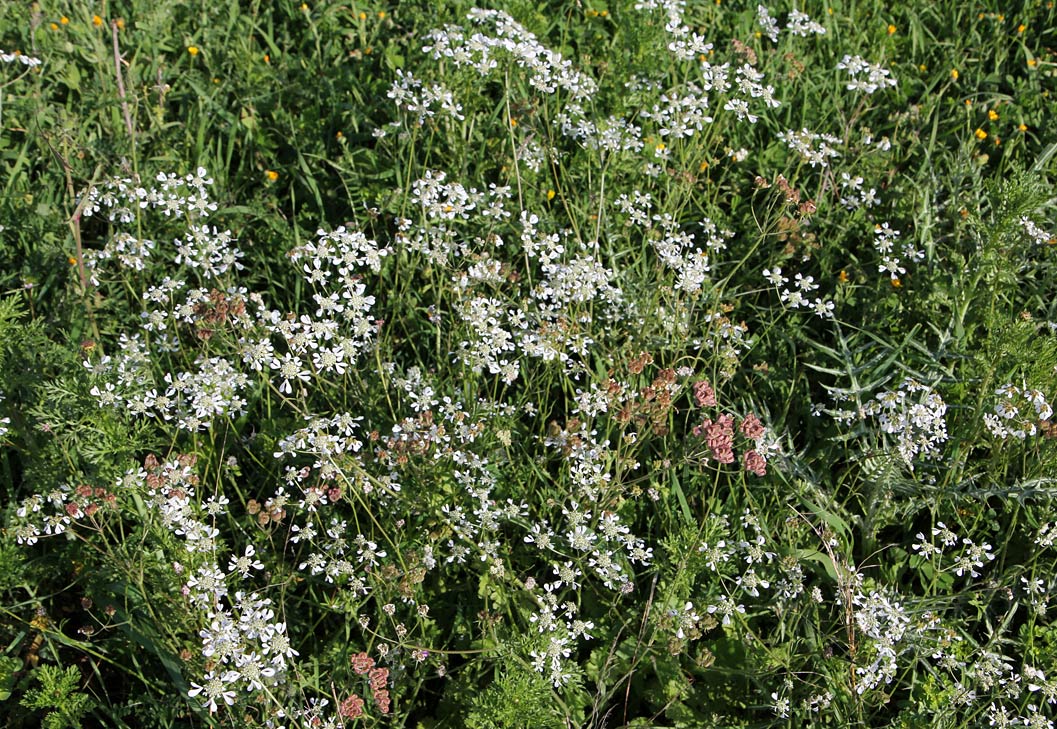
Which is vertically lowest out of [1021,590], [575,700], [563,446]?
[575,700]

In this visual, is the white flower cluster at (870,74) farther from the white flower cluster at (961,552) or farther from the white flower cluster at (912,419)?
the white flower cluster at (961,552)

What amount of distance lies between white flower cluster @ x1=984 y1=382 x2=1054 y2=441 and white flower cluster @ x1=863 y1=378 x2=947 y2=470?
5.4 inches

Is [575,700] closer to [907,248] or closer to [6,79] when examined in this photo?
[907,248]

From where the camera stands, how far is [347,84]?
162 inches

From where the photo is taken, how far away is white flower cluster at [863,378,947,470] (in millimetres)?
2861

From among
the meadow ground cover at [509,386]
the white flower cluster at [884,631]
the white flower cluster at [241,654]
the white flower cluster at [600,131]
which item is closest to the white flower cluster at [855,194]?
the meadow ground cover at [509,386]

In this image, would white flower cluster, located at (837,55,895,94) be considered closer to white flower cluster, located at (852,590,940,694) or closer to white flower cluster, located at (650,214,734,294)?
white flower cluster, located at (650,214,734,294)

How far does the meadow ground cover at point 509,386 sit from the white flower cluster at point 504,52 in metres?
0.02

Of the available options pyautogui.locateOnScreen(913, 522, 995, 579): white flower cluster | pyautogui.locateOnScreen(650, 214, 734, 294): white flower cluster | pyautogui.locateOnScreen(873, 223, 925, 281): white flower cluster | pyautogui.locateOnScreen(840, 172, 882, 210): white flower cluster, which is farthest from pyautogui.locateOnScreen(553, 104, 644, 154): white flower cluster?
pyautogui.locateOnScreen(913, 522, 995, 579): white flower cluster

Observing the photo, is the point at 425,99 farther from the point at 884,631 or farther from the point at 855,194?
the point at 884,631

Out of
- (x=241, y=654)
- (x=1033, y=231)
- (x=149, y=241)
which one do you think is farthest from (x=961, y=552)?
(x=149, y=241)

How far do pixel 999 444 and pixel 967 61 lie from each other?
2.28 m

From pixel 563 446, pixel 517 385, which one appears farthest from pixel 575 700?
pixel 517 385

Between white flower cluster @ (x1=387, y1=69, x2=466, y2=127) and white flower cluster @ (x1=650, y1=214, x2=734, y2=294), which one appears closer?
white flower cluster @ (x1=650, y1=214, x2=734, y2=294)
